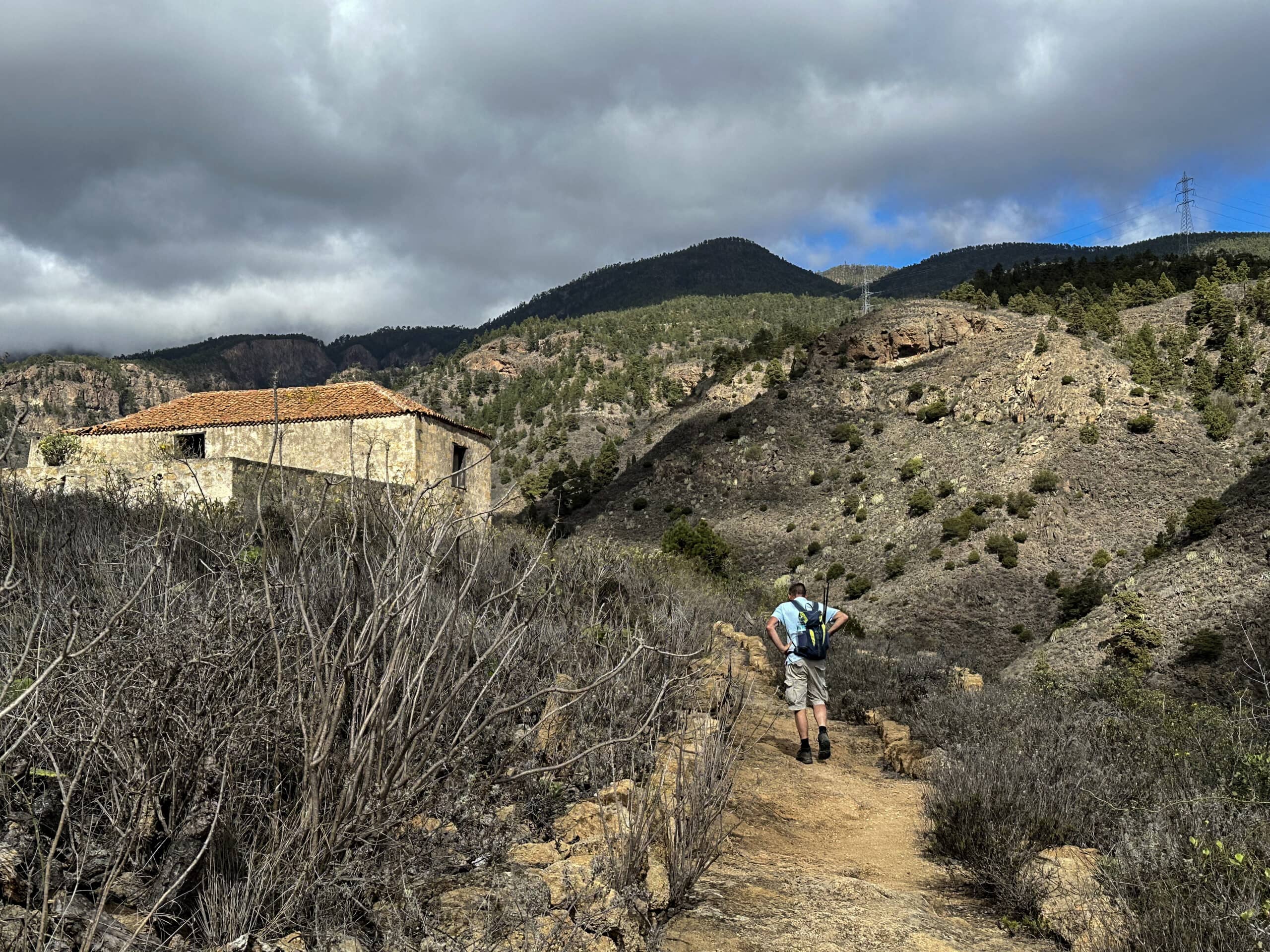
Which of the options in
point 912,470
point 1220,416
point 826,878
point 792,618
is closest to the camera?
point 826,878

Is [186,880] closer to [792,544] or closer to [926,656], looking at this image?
[926,656]

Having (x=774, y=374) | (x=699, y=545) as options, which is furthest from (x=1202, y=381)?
(x=699, y=545)

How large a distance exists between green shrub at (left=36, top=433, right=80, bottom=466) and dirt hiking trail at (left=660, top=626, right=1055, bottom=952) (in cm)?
1600

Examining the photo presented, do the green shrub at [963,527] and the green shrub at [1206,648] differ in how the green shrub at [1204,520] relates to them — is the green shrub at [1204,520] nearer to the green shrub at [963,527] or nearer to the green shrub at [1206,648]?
the green shrub at [1206,648]

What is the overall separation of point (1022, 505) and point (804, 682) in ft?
87.2

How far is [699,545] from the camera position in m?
30.0

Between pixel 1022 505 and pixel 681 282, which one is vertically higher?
pixel 681 282

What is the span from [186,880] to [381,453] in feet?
55.7

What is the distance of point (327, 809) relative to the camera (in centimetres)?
294

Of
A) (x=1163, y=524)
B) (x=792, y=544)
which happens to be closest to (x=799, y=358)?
(x=792, y=544)

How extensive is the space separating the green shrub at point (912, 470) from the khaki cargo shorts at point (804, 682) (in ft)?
100

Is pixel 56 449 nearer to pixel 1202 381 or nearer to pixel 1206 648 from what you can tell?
pixel 1206 648

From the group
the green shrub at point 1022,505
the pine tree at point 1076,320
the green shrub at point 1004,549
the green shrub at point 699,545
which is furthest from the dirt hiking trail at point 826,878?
the pine tree at point 1076,320

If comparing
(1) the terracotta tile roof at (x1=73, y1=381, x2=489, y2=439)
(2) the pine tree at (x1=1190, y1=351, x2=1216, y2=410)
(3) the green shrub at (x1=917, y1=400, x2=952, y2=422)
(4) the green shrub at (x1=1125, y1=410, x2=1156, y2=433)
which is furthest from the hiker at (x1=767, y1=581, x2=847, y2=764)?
(3) the green shrub at (x1=917, y1=400, x2=952, y2=422)
